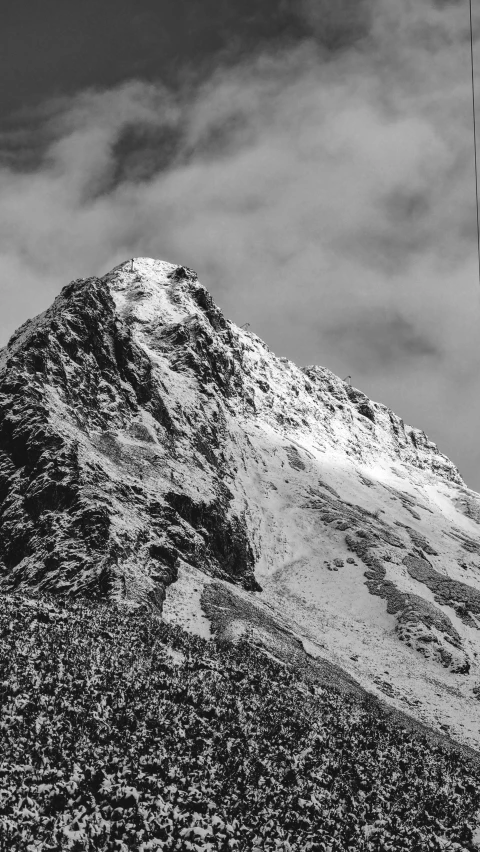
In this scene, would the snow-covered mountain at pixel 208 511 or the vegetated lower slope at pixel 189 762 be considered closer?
the vegetated lower slope at pixel 189 762

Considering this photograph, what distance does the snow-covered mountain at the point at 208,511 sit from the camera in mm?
44906

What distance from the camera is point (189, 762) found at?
1817 centimetres

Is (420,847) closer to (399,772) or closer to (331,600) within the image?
(399,772)

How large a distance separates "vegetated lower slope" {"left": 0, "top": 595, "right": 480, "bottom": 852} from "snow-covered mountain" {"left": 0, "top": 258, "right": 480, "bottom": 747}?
13284mm

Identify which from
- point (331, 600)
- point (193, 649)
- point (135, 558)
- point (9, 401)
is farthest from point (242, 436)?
point (193, 649)

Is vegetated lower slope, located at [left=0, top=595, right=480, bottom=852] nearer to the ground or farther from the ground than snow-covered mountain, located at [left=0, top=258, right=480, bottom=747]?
nearer to the ground

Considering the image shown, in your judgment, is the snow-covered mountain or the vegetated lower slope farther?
the snow-covered mountain

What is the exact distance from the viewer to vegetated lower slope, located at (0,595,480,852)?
49.8 feet

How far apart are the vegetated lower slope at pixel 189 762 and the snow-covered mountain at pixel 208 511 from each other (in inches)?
523

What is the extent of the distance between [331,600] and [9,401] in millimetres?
40615

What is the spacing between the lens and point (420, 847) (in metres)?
16.9

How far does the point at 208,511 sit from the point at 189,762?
4937 cm

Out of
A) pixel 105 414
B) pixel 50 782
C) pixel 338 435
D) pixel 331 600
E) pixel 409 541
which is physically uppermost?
pixel 338 435

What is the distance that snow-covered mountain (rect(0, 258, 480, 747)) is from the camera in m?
44.9
